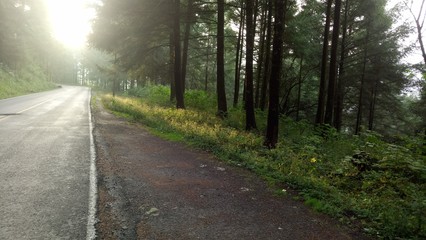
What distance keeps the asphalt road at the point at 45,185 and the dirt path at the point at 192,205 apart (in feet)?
1.30

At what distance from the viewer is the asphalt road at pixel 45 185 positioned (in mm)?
4738

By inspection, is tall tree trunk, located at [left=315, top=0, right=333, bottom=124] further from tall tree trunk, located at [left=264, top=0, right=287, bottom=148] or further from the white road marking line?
the white road marking line

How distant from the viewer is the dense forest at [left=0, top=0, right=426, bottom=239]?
6.99 m

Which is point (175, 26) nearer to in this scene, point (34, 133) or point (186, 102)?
point (186, 102)

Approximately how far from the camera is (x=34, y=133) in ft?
39.0

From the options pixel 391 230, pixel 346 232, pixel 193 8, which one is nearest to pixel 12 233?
pixel 346 232

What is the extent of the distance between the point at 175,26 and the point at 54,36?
5658 cm

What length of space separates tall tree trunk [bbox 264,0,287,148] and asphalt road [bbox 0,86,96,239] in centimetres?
582

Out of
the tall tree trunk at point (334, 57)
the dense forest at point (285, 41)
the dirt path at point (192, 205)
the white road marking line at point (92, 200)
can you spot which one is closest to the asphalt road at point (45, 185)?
the white road marking line at point (92, 200)

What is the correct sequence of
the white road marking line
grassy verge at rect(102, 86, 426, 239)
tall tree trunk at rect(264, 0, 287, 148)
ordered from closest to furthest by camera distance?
1. the white road marking line
2. grassy verge at rect(102, 86, 426, 239)
3. tall tree trunk at rect(264, 0, 287, 148)

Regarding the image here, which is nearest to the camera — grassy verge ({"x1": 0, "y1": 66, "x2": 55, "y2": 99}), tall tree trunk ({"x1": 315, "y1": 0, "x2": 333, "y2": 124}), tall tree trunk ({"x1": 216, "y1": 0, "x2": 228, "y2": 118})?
tall tree trunk ({"x1": 315, "y1": 0, "x2": 333, "y2": 124})

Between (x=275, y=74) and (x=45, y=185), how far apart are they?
725 cm

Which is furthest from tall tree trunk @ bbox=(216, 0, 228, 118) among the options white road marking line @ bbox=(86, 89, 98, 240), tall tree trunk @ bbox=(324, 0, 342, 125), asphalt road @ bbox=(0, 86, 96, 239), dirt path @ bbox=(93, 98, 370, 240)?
white road marking line @ bbox=(86, 89, 98, 240)

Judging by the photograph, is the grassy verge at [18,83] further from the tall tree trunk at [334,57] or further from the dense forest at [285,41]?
the tall tree trunk at [334,57]
